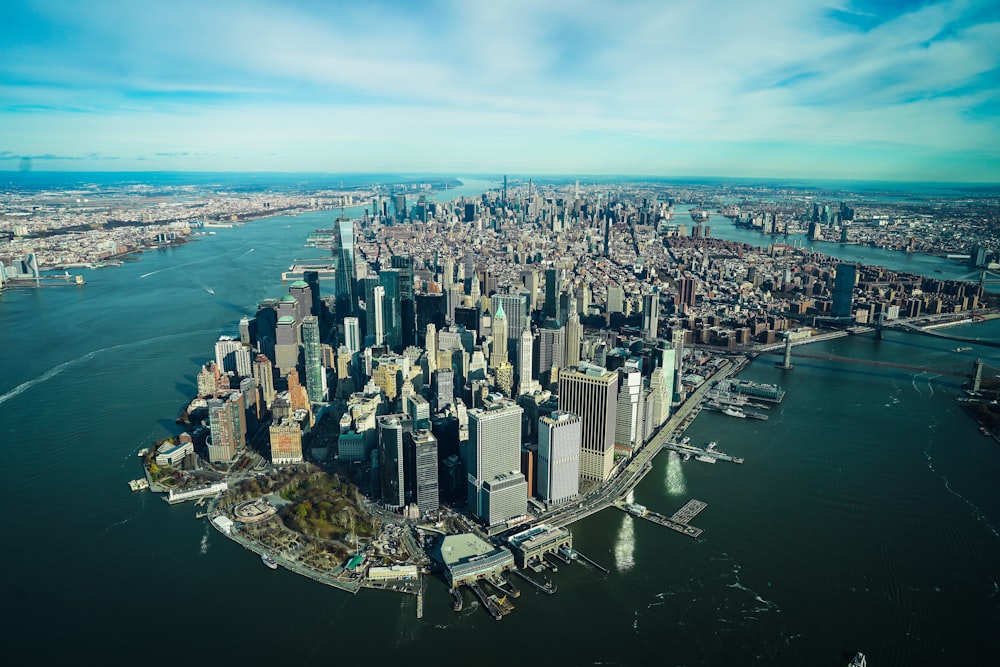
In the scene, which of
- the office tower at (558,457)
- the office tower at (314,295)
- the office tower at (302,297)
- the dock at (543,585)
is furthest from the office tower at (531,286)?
the dock at (543,585)

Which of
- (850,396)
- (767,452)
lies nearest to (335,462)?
(767,452)

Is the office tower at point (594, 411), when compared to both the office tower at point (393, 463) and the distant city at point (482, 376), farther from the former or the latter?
the office tower at point (393, 463)

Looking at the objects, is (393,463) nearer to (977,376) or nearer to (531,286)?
(977,376)

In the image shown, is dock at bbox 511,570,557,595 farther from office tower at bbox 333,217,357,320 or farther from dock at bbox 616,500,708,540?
office tower at bbox 333,217,357,320

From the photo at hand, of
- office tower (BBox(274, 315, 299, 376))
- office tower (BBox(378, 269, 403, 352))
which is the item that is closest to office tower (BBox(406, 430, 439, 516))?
office tower (BBox(274, 315, 299, 376))

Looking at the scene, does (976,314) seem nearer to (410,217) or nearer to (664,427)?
(664,427)
